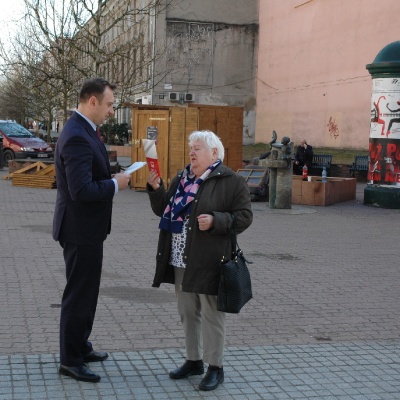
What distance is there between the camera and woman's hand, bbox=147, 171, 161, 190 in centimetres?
488

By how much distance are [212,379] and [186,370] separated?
0.25 metres

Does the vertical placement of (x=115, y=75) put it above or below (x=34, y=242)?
above

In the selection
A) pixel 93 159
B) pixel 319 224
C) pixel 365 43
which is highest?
pixel 365 43

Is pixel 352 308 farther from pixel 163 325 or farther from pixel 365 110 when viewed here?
pixel 365 110

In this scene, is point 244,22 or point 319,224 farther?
point 244,22

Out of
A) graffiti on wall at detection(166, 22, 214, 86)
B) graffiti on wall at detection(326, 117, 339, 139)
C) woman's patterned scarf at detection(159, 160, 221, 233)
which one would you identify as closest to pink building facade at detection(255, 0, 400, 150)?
graffiti on wall at detection(326, 117, 339, 139)

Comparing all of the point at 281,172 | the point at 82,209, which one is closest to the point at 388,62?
the point at 281,172

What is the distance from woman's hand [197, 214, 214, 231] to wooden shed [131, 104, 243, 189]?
14779mm

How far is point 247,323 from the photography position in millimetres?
6715

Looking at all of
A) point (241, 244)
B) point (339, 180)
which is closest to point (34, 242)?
point (241, 244)

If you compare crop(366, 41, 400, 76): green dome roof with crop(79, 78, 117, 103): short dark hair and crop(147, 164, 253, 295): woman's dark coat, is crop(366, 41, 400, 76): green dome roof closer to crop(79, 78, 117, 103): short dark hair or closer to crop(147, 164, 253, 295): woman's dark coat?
crop(147, 164, 253, 295): woman's dark coat

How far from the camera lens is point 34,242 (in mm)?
11102

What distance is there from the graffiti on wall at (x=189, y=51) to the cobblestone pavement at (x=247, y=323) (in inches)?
1316

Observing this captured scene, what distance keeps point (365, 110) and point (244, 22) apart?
589 inches
